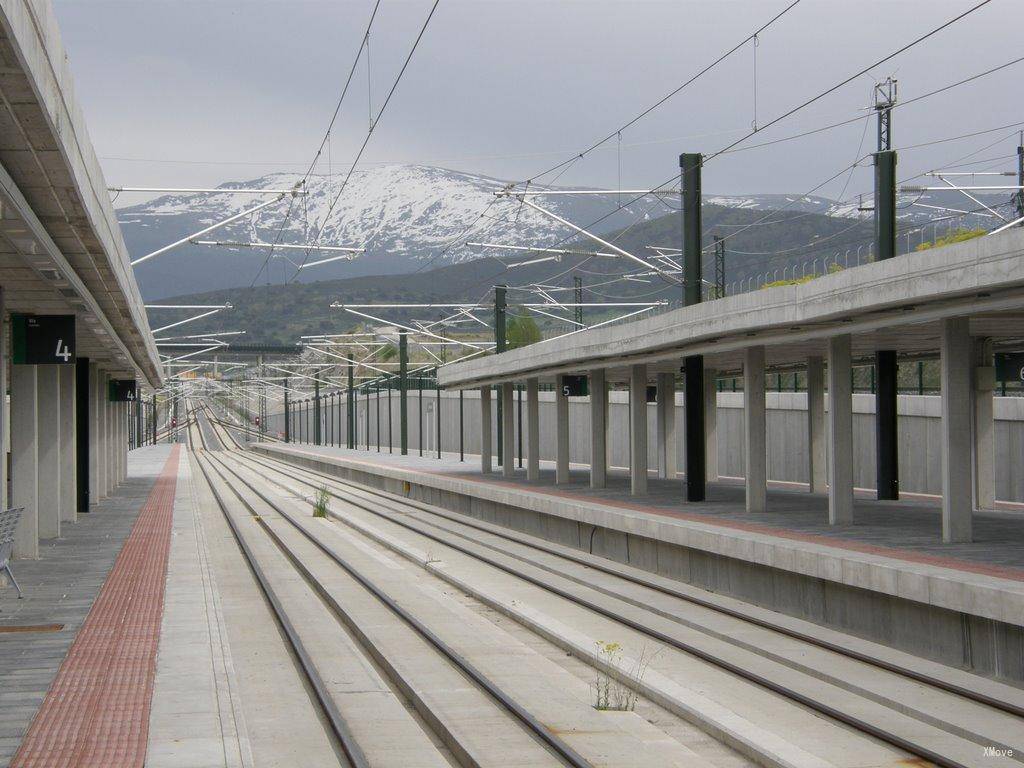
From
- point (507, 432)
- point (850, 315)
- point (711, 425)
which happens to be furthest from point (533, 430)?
point (850, 315)

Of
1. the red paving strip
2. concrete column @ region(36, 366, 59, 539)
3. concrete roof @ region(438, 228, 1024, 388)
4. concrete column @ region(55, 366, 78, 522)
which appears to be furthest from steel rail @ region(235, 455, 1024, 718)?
concrete column @ region(36, 366, 59, 539)

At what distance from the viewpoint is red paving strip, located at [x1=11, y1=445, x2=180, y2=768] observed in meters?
7.59

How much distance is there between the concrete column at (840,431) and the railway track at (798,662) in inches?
97.0

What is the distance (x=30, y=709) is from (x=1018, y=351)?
60.5ft

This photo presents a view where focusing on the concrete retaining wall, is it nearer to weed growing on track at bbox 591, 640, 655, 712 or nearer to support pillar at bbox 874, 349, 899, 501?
support pillar at bbox 874, 349, 899, 501

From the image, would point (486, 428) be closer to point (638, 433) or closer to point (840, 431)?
point (638, 433)

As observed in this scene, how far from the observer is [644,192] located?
23.8m

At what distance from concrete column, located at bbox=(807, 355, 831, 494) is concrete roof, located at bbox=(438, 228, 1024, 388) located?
56 cm

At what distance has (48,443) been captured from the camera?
68.7 feet

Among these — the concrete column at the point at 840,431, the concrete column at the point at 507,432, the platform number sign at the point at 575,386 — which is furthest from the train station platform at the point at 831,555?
the concrete column at the point at 507,432

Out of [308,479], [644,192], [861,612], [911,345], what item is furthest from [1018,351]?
[308,479]

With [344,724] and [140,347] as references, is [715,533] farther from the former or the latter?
[140,347]

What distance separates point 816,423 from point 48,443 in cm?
1458

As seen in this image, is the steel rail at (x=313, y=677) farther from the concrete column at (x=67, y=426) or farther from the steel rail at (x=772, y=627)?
the concrete column at (x=67, y=426)
